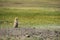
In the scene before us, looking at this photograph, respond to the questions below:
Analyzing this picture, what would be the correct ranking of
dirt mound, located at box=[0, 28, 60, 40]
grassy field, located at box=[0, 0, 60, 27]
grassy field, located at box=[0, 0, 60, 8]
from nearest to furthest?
dirt mound, located at box=[0, 28, 60, 40] < grassy field, located at box=[0, 0, 60, 27] < grassy field, located at box=[0, 0, 60, 8]

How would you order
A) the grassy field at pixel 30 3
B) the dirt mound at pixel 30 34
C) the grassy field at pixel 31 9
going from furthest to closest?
the grassy field at pixel 30 3, the grassy field at pixel 31 9, the dirt mound at pixel 30 34

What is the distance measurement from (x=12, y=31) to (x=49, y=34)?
2008 mm

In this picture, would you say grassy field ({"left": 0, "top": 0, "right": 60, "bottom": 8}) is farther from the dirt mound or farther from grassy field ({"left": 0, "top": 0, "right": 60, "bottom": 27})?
the dirt mound

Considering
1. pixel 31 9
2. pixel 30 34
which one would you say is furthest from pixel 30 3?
pixel 30 34

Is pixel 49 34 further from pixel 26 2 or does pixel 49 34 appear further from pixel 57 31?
pixel 26 2

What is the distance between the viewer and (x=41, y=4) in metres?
26.0

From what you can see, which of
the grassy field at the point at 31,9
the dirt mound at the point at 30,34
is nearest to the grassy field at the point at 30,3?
the grassy field at the point at 31,9

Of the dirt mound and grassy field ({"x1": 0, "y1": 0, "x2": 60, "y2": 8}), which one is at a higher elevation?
grassy field ({"x1": 0, "y1": 0, "x2": 60, "y2": 8})

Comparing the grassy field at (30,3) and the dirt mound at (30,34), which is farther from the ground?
the grassy field at (30,3)

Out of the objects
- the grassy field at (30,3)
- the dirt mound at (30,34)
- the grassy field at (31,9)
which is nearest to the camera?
the dirt mound at (30,34)

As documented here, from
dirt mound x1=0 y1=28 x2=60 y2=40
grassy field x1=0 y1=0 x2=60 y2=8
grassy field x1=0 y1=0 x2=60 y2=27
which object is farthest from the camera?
grassy field x1=0 y1=0 x2=60 y2=8

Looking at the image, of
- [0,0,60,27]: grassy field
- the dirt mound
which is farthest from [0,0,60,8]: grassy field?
the dirt mound

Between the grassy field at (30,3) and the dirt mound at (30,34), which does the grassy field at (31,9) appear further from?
the dirt mound at (30,34)

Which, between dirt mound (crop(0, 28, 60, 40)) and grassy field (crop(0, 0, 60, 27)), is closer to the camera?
dirt mound (crop(0, 28, 60, 40))
